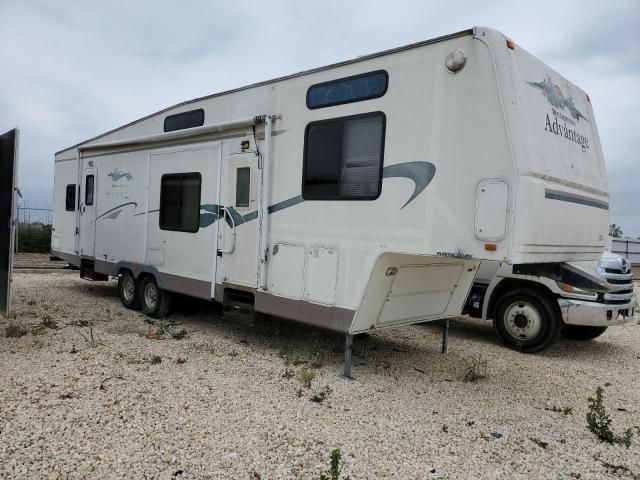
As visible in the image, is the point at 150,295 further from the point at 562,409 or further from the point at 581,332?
the point at 581,332

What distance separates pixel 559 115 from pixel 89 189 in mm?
7432

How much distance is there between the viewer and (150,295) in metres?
7.46

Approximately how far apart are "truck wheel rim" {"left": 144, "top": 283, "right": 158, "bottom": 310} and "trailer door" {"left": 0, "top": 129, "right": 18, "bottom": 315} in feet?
6.60

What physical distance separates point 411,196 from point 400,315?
4.76 feet

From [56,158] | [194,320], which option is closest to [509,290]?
[194,320]

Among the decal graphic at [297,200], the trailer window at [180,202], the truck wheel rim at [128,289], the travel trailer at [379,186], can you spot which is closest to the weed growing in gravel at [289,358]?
the travel trailer at [379,186]

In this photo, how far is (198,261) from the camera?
641cm

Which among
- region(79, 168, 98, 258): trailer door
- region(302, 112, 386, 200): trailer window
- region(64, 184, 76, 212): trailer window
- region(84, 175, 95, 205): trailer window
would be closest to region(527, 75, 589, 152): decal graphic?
region(302, 112, 386, 200): trailer window

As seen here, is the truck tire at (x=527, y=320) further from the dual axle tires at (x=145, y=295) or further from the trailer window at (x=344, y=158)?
the dual axle tires at (x=145, y=295)

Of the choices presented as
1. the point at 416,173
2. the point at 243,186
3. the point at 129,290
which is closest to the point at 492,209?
the point at 416,173

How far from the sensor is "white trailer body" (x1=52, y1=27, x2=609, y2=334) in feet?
13.1

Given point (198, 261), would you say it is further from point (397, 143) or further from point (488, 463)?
point (488, 463)

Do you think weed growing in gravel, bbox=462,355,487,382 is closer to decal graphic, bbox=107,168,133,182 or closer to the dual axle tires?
the dual axle tires

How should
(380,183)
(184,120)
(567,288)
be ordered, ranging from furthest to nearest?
(184,120) → (567,288) → (380,183)
